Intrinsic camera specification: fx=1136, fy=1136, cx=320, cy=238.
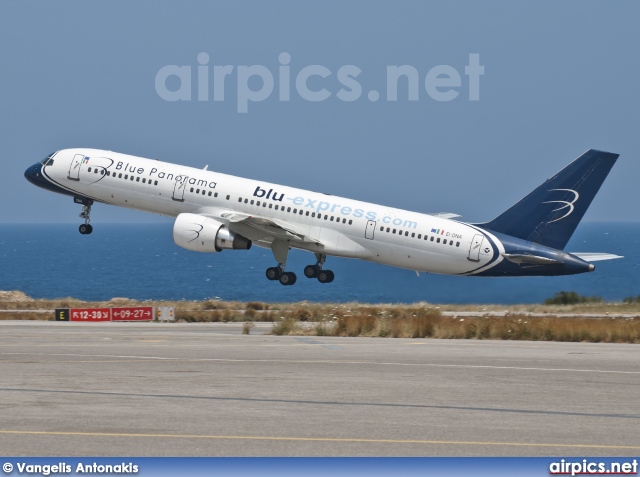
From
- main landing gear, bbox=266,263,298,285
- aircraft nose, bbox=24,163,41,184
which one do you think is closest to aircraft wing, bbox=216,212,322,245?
main landing gear, bbox=266,263,298,285

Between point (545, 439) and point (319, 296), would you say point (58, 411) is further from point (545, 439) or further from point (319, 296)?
point (319, 296)

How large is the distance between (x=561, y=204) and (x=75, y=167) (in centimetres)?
2547

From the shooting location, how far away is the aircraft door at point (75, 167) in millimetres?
60469

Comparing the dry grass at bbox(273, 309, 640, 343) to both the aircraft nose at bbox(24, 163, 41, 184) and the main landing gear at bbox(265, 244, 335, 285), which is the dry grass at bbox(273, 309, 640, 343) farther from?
the aircraft nose at bbox(24, 163, 41, 184)

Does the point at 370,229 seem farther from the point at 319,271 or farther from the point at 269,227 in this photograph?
the point at 319,271

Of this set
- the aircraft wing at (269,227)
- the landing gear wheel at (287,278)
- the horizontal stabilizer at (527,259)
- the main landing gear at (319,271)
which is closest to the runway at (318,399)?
the horizontal stabilizer at (527,259)

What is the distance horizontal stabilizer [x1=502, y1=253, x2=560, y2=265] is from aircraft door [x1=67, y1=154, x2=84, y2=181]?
22.8 meters

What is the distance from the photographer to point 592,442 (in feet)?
64.3

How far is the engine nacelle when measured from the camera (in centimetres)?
5731

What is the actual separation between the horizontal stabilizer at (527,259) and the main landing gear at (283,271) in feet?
33.6

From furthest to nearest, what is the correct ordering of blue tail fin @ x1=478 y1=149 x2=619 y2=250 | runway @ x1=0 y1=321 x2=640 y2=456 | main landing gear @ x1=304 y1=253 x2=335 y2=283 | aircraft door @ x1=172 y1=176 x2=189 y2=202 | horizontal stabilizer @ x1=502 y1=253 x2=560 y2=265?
main landing gear @ x1=304 y1=253 x2=335 y2=283 < aircraft door @ x1=172 y1=176 x2=189 y2=202 < blue tail fin @ x1=478 y1=149 x2=619 y2=250 < horizontal stabilizer @ x1=502 y1=253 x2=560 y2=265 < runway @ x1=0 y1=321 x2=640 y2=456

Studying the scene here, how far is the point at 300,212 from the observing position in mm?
58844

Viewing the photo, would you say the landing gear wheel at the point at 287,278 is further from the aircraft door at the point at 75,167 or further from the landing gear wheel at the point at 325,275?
the aircraft door at the point at 75,167

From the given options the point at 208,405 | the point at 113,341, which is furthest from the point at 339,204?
the point at 208,405
